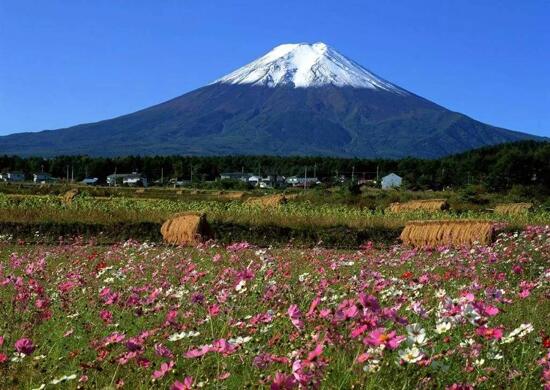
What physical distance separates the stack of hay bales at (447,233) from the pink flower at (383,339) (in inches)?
708

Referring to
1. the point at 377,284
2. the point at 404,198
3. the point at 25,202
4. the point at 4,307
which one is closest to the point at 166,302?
the point at 4,307

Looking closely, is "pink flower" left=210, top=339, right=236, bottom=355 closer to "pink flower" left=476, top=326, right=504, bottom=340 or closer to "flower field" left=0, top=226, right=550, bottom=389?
"flower field" left=0, top=226, right=550, bottom=389

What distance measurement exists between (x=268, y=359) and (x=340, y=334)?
493 mm

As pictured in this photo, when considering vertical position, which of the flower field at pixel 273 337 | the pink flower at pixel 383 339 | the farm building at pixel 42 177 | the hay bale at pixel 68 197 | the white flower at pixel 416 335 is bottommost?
the farm building at pixel 42 177

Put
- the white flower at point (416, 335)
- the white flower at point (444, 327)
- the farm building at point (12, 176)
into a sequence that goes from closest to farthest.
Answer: the white flower at point (416, 335), the white flower at point (444, 327), the farm building at point (12, 176)

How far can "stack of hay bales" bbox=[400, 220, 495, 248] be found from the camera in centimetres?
2114

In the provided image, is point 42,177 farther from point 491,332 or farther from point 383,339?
point 383,339

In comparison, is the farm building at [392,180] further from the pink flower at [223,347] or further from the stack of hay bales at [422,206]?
the pink flower at [223,347]

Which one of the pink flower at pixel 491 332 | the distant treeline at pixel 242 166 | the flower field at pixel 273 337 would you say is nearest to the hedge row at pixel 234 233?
the flower field at pixel 273 337

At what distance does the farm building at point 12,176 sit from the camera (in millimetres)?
131625

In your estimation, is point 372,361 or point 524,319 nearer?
point 372,361

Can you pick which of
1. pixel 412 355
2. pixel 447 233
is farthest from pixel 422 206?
pixel 412 355

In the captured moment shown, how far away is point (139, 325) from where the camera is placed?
192 inches

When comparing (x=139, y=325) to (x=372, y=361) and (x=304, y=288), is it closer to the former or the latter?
(x=304, y=288)
